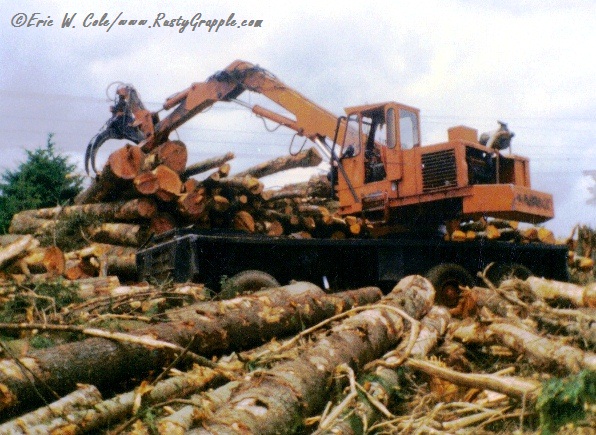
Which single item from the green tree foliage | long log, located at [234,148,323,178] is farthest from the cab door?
the green tree foliage

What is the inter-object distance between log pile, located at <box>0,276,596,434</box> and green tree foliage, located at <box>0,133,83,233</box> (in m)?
12.3

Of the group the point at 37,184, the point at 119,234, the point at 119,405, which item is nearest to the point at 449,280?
the point at 119,234

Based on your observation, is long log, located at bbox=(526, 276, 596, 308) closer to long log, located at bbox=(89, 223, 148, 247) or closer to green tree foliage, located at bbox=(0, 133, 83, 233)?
long log, located at bbox=(89, 223, 148, 247)

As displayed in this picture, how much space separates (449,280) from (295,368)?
599 cm

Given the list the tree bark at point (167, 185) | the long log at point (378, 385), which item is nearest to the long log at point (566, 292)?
the long log at point (378, 385)

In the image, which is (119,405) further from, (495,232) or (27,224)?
(27,224)

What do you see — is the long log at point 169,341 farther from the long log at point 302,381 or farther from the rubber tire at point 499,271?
the rubber tire at point 499,271

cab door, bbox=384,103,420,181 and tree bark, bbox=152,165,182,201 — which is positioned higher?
cab door, bbox=384,103,420,181

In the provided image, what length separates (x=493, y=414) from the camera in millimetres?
4105

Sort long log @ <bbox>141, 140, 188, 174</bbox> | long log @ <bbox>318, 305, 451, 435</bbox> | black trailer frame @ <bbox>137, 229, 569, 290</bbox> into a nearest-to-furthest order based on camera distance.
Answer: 1. long log @ <bbox>318, 305, 451, 435</bbox>
2. black trailer frame @ <bbox>137, 229, 569, 290</bbox>
3. long log @ <bbox>141, 140, 188, 174</bbox>

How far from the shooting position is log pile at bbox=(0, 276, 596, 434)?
3.94 meters

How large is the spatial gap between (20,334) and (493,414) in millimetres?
3659

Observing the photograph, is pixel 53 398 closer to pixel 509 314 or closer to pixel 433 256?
pixel 509 314

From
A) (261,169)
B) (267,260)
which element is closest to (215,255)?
(267,260)
